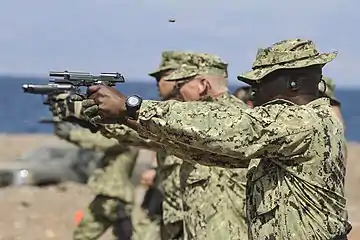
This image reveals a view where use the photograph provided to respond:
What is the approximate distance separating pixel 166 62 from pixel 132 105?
394 centimetres

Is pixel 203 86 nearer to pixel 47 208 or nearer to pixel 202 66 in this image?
pixel 202 66

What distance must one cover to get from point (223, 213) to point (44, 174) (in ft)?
43.1

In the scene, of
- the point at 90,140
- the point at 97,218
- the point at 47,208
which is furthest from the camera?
the point at 47,208

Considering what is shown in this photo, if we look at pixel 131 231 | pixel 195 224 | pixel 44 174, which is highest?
pixel 195 224

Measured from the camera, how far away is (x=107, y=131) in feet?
25.4

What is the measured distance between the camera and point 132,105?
512cm

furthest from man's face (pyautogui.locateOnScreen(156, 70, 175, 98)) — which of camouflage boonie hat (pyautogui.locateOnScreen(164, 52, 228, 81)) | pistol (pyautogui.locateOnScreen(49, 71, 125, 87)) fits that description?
pistol (pyautogui.locateOnScreen(49, 71, 125, 87))

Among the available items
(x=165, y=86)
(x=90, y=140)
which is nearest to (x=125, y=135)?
(x=165, y=86)

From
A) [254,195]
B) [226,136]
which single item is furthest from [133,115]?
[254,195]

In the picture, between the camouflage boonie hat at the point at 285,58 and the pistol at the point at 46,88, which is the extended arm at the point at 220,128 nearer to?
the camouflage boonie hat at the point at 285,58

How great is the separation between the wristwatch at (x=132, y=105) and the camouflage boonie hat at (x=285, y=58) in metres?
0.63

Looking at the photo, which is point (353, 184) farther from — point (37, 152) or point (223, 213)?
point (223, 213)

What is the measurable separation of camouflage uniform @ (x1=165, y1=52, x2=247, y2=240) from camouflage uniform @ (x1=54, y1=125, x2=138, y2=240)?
381cm

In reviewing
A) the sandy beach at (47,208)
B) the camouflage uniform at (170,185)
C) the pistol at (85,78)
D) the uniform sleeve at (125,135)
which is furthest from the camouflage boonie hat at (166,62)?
the sandy beach at (47,208)
